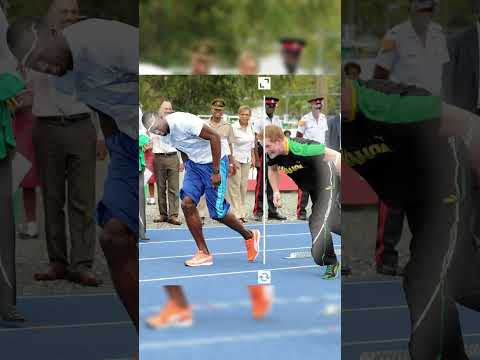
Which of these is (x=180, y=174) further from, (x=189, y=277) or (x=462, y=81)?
(x=462, y=81)

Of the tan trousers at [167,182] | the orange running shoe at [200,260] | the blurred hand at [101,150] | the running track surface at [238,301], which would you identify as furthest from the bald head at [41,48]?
the orange running shoe at [200,260]

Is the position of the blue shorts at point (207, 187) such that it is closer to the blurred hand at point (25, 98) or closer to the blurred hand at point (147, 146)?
the blurred hand at point (147, 146)

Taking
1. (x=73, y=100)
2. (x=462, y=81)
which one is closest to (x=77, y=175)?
(x=73, y=100)

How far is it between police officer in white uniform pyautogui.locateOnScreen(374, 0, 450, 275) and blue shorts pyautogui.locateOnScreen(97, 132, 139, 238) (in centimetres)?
107

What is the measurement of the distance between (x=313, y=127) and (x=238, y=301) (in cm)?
79

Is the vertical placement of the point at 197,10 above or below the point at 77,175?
above

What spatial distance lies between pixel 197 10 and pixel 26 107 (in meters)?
0.77

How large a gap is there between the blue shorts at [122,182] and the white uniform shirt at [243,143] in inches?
17.0

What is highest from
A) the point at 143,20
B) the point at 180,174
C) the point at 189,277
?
the point at 143,20

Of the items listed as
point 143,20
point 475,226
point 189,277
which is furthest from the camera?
point 475,226

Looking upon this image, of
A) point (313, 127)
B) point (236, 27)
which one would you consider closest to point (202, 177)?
point (313, 127)

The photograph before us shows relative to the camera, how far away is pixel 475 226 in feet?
14.1

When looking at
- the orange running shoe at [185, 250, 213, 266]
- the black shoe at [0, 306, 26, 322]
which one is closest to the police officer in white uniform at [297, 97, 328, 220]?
the orange running shoe at [185, 250, 213, 266]

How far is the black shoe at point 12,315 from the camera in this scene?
13.1 ft
